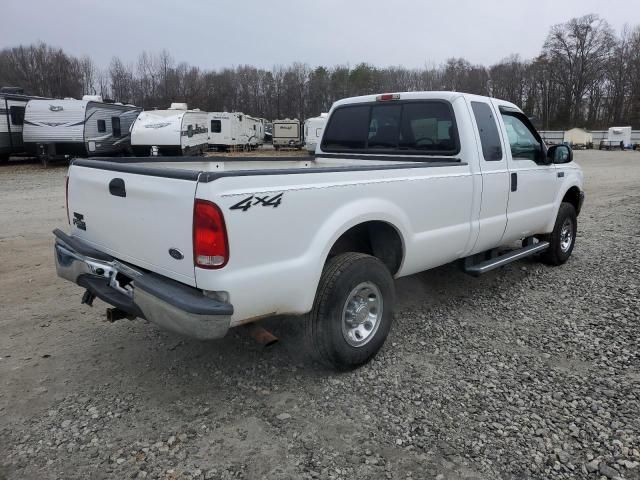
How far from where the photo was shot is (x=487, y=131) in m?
4.76

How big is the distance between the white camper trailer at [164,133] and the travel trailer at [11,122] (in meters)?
4.66

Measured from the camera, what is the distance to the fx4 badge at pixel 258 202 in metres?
2.74

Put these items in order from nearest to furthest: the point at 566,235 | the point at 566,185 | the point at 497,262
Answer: the point at 497,262, the point at 566,185, the point at 566,235

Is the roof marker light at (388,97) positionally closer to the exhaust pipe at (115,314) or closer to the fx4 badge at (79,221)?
the fx4 badge at (79,221)

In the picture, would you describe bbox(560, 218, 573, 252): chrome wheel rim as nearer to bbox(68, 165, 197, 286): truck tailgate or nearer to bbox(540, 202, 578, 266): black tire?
bbox(540, 202, 578, 266): black tire

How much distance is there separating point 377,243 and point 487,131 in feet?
5.62

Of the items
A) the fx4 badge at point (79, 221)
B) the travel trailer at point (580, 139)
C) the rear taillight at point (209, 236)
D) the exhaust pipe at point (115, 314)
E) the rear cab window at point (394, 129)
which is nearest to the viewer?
the rear taillight at point (209, 236)

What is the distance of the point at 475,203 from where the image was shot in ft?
14.6

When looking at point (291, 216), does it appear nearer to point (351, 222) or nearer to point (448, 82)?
point (351, 222)

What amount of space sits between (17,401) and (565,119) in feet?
313

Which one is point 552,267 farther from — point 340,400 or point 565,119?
point 565,119

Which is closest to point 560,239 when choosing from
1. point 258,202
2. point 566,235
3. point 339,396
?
point 566,235

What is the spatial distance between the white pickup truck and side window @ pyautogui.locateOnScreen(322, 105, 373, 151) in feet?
0.06

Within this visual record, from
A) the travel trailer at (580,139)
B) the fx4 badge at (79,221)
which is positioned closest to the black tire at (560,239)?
the fx4 badge at (79,221)
